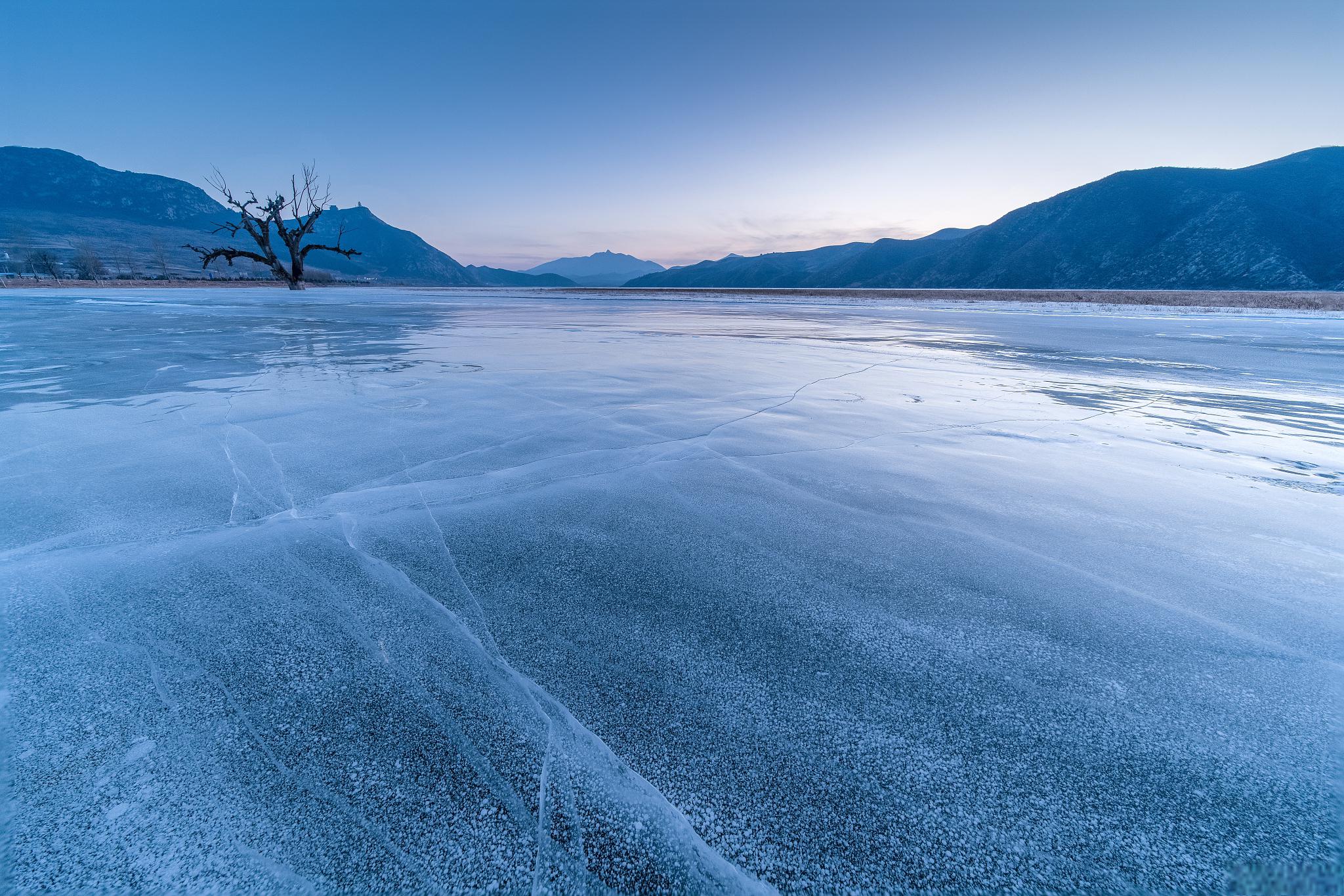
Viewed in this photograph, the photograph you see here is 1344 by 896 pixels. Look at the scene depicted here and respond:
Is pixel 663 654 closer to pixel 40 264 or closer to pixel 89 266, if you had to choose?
pixel 89 266

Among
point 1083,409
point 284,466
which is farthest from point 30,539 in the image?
point 1083,409

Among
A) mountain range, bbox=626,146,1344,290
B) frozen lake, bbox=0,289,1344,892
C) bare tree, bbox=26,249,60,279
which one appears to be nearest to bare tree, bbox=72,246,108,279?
bare tree, bbox=26,249,60,279

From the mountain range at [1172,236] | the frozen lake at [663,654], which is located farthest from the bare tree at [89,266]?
the mountain range at [1172,236]

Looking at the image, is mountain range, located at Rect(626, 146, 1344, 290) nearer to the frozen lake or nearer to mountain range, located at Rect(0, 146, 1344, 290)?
mountain range, located at Rect(0, 146, 1344, 290)

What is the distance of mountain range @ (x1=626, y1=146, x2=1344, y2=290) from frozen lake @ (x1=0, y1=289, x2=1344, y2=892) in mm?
138727

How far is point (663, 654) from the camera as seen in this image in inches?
67.3

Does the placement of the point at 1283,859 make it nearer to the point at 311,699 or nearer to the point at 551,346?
the point at 311,699

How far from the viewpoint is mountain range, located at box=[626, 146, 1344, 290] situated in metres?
101

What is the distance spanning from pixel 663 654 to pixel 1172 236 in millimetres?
162770

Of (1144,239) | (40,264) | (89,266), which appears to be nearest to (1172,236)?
(1144,239)

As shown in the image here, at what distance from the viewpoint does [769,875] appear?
1049 mm

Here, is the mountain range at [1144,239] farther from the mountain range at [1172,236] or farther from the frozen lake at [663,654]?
the frozen lake at [663,654]

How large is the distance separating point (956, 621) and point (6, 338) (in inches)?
622

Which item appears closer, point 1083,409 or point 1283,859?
point 1283,859
